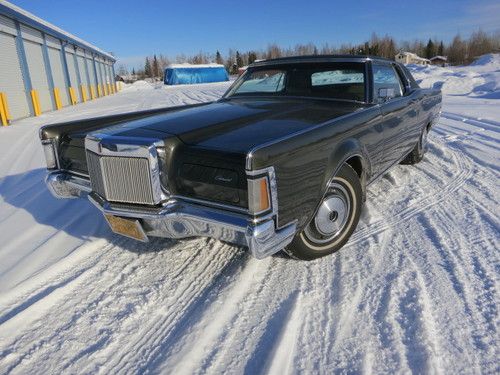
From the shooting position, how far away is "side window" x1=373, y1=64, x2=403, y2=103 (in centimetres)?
370

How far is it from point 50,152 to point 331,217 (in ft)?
8.08

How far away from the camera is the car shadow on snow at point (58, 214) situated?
3301mm

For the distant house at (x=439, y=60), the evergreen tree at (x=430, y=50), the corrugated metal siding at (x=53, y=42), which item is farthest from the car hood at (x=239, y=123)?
the evergreen tree at (x=430, y=50)

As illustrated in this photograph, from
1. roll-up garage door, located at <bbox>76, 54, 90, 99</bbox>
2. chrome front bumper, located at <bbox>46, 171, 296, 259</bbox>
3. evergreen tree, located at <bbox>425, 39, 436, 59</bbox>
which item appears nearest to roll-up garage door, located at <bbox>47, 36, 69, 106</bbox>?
roll-up garage door, located at <bbox>76, 54, 90, 99</bbox>

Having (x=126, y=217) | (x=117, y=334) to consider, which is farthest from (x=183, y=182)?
(x=117, y=334)

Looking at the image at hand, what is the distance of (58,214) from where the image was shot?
157 inches

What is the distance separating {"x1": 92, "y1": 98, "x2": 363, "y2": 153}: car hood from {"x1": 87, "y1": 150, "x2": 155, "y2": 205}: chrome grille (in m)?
0.22

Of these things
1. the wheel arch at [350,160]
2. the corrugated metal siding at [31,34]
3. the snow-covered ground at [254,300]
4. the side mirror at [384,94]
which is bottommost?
the snow-covered ground at [254,300]

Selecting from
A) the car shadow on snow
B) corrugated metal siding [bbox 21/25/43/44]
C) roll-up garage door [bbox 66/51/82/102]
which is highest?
corrugated metal siding [bbox 21/25/43/44]

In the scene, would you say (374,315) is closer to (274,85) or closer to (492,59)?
(274,85)

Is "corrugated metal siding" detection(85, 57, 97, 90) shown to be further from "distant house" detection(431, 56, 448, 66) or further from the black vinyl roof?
A: "distant house" detection(431, 56, 448, 66)

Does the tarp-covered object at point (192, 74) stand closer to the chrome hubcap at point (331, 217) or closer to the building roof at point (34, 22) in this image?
the building roof at point (34, 22)

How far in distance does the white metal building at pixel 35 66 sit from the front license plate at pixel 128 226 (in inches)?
469

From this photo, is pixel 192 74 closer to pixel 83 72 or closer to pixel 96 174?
pixel 83 72
